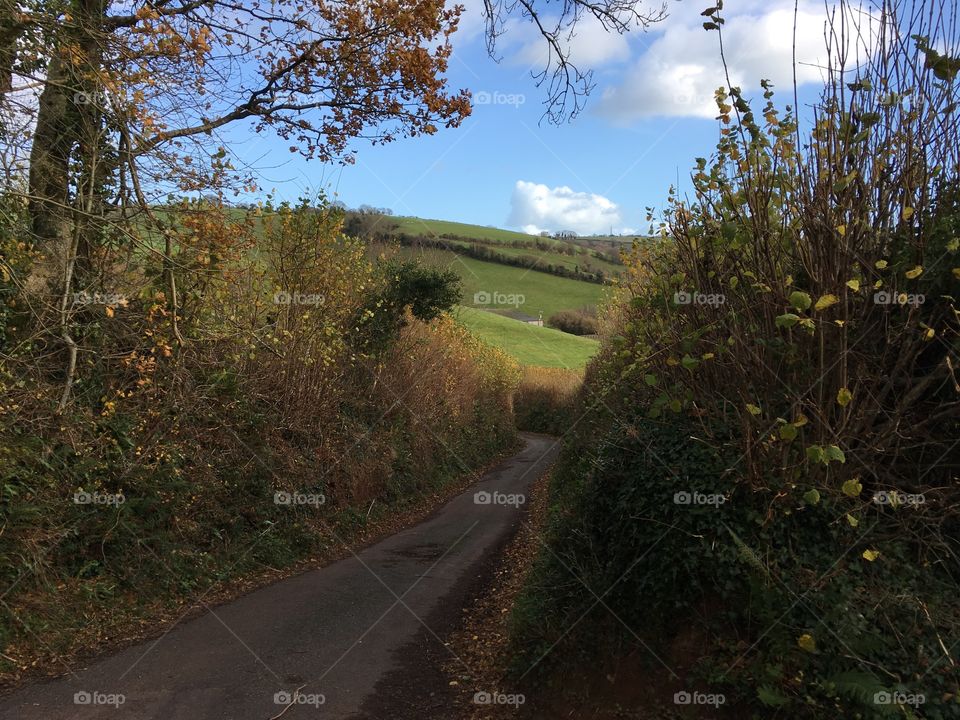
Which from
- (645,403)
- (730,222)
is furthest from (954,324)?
(645,403)

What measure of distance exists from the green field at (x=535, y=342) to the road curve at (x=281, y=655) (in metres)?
43.4

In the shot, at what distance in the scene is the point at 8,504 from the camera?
7.26 metres

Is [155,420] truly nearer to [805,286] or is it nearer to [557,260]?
[805,286]

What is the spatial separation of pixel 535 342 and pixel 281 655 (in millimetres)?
54700

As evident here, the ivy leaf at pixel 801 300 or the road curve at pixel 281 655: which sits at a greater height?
the ivy leaf at pixel 801 300

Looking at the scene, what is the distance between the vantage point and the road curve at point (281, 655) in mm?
5812

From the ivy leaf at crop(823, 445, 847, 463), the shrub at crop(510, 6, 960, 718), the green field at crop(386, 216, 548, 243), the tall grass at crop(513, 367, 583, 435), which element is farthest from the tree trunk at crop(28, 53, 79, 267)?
the green field at crop(386, 216, 548, 243)

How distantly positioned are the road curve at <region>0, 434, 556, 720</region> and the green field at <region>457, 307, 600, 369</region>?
142 ft

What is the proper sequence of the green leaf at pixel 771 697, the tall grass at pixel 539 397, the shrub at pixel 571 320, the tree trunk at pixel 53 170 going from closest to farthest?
1. the green leaf at pixel 771 697
2. the tree trunk at pixel 53 170
3. the tall grass at pixel 539 397
4. the shrub at pixel 571 320

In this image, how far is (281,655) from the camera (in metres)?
7.08

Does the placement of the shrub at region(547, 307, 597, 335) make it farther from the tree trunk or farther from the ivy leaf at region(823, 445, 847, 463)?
the ivy leaf at region(823, 445, 847, 463)

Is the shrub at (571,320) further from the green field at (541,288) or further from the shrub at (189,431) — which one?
the shrub at (189,431)

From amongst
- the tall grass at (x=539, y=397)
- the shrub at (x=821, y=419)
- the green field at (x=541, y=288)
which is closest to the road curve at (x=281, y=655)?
the shrub at (x=821, y=419)

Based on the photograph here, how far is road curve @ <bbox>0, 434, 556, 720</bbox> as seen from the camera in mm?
5812
